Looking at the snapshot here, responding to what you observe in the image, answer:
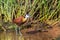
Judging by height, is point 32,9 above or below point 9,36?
above

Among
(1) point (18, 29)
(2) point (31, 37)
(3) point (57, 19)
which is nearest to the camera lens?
(2) point (31, 37)

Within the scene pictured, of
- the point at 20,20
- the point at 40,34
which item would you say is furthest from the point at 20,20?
the point at 40,34

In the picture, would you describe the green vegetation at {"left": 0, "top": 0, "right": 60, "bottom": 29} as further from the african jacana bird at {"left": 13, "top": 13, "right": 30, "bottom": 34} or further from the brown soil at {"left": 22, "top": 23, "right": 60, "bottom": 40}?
the brown soil at {"left": 22, "top": 23, "right": 60, "bottom": 40}

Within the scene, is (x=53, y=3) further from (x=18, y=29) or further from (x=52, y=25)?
(x=18, y=29)

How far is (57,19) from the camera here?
5.74 m

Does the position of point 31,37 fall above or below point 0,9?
below

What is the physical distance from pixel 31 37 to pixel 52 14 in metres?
0.90

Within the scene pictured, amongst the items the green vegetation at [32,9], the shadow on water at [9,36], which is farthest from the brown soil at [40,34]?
the green vegetation at [32,9]

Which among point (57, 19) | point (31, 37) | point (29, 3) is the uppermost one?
point (29, 3)

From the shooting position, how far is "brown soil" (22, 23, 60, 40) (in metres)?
5.06

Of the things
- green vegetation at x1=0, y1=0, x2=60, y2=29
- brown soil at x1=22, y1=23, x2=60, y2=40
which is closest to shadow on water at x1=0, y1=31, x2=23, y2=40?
brown soil at x1=22, y1=23, x2=60, y2=40

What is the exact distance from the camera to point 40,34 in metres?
5.24

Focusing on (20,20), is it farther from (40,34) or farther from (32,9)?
(40,34)

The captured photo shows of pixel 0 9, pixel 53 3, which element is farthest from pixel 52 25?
pixel 0 9
